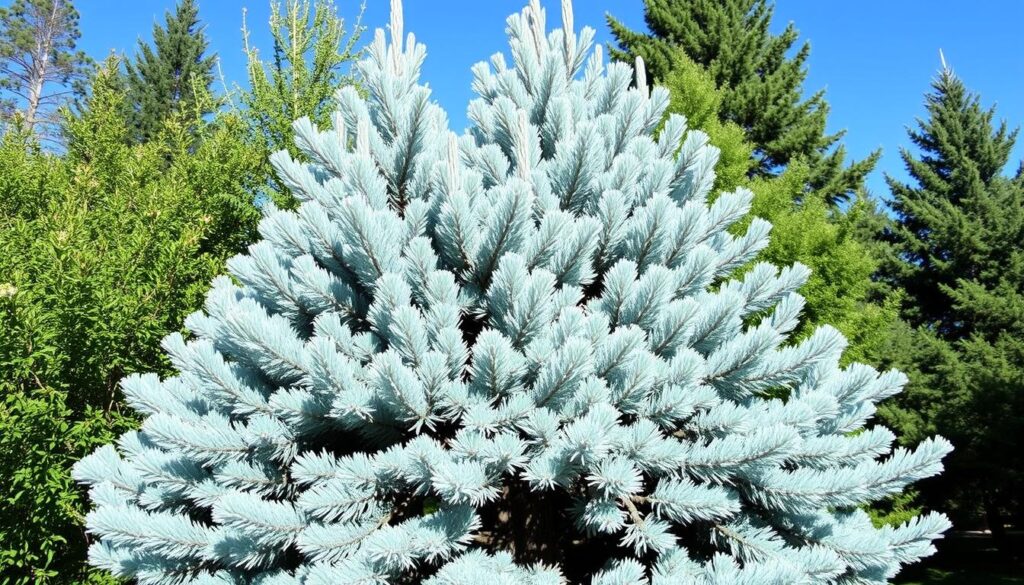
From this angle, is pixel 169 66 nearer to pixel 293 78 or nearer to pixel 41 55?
pixel 41 55

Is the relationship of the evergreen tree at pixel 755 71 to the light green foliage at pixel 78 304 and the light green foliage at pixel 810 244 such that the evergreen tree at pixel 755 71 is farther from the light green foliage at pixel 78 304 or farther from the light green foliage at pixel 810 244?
the light green foliage at pixel 78 304

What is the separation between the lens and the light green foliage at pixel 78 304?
3.90 metres

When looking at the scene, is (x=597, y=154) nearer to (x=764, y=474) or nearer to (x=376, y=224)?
(x=376, y=224)

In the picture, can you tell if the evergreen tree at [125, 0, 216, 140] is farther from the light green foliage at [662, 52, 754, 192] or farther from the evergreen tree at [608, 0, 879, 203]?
the light green foliage at [662, 52, 754, 192]

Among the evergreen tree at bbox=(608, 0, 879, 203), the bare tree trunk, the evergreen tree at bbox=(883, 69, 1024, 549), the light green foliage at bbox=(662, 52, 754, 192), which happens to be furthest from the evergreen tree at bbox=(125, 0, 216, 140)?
the evergreen tree at bbox=(883, 69, 1024, 549)

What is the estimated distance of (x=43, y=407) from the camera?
380cm

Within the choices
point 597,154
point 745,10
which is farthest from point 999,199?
point 597,154

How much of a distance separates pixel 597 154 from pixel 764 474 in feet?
3.89

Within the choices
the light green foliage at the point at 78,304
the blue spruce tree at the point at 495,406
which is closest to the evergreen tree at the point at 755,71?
the light green foliage at the point at 78,304

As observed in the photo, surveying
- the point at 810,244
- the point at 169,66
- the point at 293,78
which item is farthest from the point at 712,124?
the point at 169,66

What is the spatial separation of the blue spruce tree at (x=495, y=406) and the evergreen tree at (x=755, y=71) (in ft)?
37.8

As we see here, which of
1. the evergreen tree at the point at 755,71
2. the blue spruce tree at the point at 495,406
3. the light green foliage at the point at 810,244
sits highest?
the evergreen tree at the point at 755,71

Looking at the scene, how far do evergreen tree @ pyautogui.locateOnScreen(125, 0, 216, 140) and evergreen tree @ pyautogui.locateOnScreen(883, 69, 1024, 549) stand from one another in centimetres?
2715

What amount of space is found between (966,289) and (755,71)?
33.6 ft
